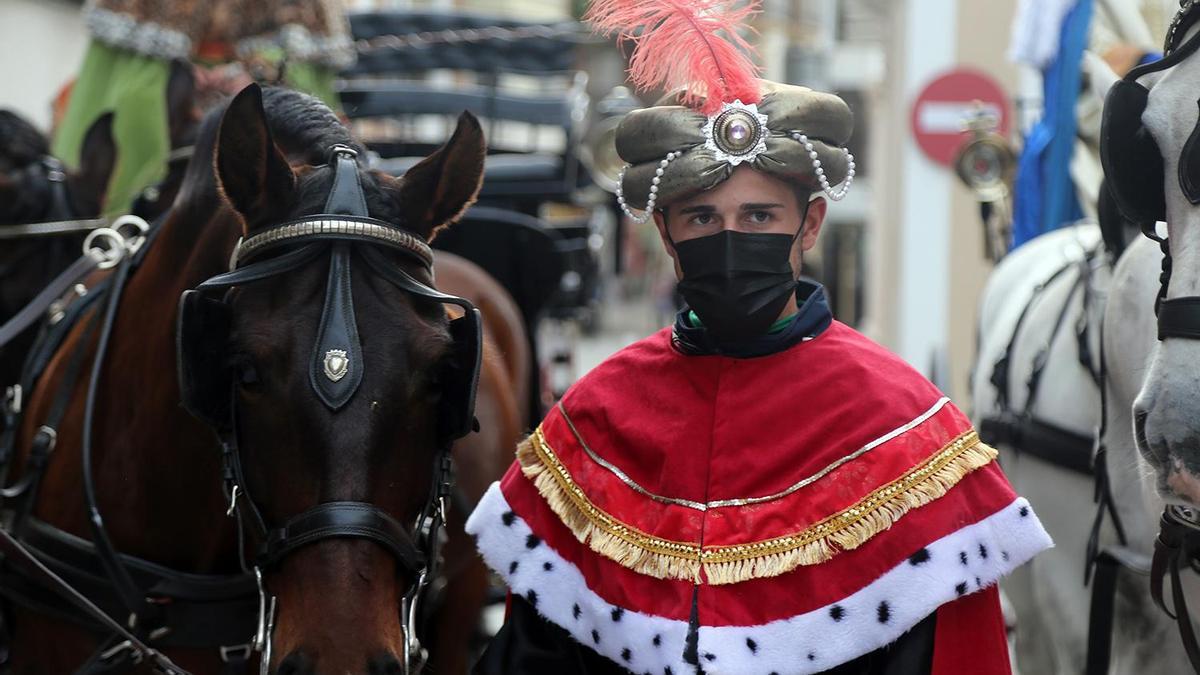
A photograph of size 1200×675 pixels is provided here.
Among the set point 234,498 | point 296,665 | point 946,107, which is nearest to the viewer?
point 296,665

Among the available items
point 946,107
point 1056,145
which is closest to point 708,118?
point 1056,145

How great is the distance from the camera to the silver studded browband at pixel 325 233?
2.56 meters

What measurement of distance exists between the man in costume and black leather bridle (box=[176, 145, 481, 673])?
0.94ft

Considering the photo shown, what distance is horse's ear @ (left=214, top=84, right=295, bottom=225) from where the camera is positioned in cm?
259

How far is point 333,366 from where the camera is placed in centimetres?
242

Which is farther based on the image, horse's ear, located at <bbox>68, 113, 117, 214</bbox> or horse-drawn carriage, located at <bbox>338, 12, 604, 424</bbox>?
horse-drawn carriage, located at <bbox>338, 12, 604, 424</bbox>

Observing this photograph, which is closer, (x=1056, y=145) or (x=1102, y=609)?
(x=1102, y=609)

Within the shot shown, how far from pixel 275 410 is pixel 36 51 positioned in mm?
10004

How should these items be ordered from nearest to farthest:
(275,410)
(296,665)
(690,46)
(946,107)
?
(296,665), (275,410), (690,46), (946,107)

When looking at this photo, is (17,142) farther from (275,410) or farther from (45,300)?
(275,410)

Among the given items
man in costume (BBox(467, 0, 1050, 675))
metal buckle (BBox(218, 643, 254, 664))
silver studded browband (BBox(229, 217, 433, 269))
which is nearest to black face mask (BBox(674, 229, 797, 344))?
man in costume (BBox(467, 0, 1050, 675))

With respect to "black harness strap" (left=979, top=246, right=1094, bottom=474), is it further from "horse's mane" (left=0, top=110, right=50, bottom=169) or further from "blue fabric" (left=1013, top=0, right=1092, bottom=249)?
"horse's mane" (left=0, top=110, right=50, bottom=169)

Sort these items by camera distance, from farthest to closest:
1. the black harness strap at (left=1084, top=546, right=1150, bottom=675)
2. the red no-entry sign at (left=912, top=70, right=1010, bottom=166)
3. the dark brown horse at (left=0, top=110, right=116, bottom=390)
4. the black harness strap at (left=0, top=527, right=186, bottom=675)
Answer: the red no-entry sign at (left=912, top=70, right=1010, bottom=166) < the dark brown horse at (left=0, top=110, right=116, bottom=390) < the black harness strap at (left=1084, top=546, right=1150, bottom=675) < the black harness strap at (left=0, top=527, right=186, bottom=675)

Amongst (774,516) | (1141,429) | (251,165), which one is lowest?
(774,516)
